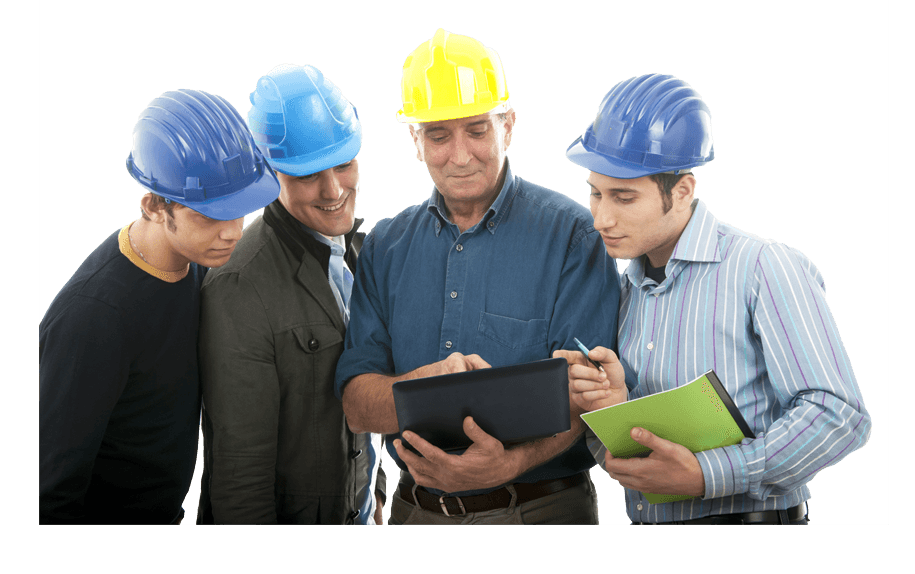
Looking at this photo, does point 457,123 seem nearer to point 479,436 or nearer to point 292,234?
point 292,234

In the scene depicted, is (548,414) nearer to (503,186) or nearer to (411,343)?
(411,343)

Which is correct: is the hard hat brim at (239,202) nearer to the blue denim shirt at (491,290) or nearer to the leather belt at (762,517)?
the blue denim shirt at (491,290)

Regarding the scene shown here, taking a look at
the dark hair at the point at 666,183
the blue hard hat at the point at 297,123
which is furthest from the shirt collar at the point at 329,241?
the dark hair at the point at 666,183

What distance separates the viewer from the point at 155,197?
2.57 m

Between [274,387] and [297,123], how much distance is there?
0.99m

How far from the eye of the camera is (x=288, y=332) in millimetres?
2896

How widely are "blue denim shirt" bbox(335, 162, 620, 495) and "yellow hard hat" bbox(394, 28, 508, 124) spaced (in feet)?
1.15

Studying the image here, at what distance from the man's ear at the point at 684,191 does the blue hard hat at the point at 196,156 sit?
4.37 ft

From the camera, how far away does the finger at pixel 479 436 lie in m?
2.40

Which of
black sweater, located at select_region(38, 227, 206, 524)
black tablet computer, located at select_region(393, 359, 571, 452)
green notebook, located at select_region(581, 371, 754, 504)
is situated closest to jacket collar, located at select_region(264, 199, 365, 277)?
black sweater, located at select_region(38, 227, 206, 524)

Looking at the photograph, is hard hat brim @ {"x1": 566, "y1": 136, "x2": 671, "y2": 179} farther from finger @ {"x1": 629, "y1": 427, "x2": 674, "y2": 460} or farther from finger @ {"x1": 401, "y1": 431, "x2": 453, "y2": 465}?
finger @ {"x1": 401, "y1": 431, "x2": 453, "y2": 465}

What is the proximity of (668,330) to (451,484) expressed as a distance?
0.90 meters

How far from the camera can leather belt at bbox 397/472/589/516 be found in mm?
2840

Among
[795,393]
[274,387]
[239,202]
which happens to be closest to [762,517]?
[795,393]
